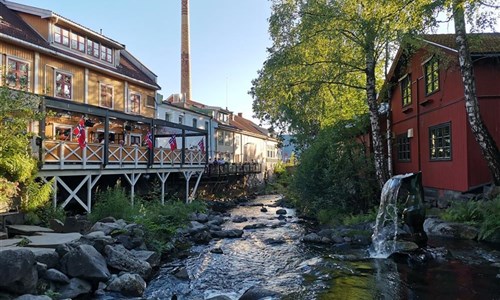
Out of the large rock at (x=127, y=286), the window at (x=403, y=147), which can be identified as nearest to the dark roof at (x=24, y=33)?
the large rock at (x=127, y=286)

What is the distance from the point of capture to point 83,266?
25.9 ft

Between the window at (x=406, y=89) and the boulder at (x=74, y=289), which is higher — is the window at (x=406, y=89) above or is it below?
above

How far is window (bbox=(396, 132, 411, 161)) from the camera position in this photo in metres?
18.3

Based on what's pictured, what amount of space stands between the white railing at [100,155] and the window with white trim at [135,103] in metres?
4.45

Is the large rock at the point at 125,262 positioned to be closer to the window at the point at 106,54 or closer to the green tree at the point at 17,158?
the green tree at the point at 17,158

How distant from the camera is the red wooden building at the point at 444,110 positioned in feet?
42.3

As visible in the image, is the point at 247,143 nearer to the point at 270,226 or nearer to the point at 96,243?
the point at 270,226

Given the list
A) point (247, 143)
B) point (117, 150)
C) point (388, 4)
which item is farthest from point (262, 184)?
point (388, 4)

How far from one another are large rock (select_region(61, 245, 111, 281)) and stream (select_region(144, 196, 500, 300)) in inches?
40.4

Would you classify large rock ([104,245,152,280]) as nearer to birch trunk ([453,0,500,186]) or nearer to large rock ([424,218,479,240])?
large rock ([424,218,479,240])

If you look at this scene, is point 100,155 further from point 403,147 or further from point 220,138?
point 220,138

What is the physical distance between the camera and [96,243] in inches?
366

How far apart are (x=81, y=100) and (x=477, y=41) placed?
57.2ft

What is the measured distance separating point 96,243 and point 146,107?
56.9 feet
